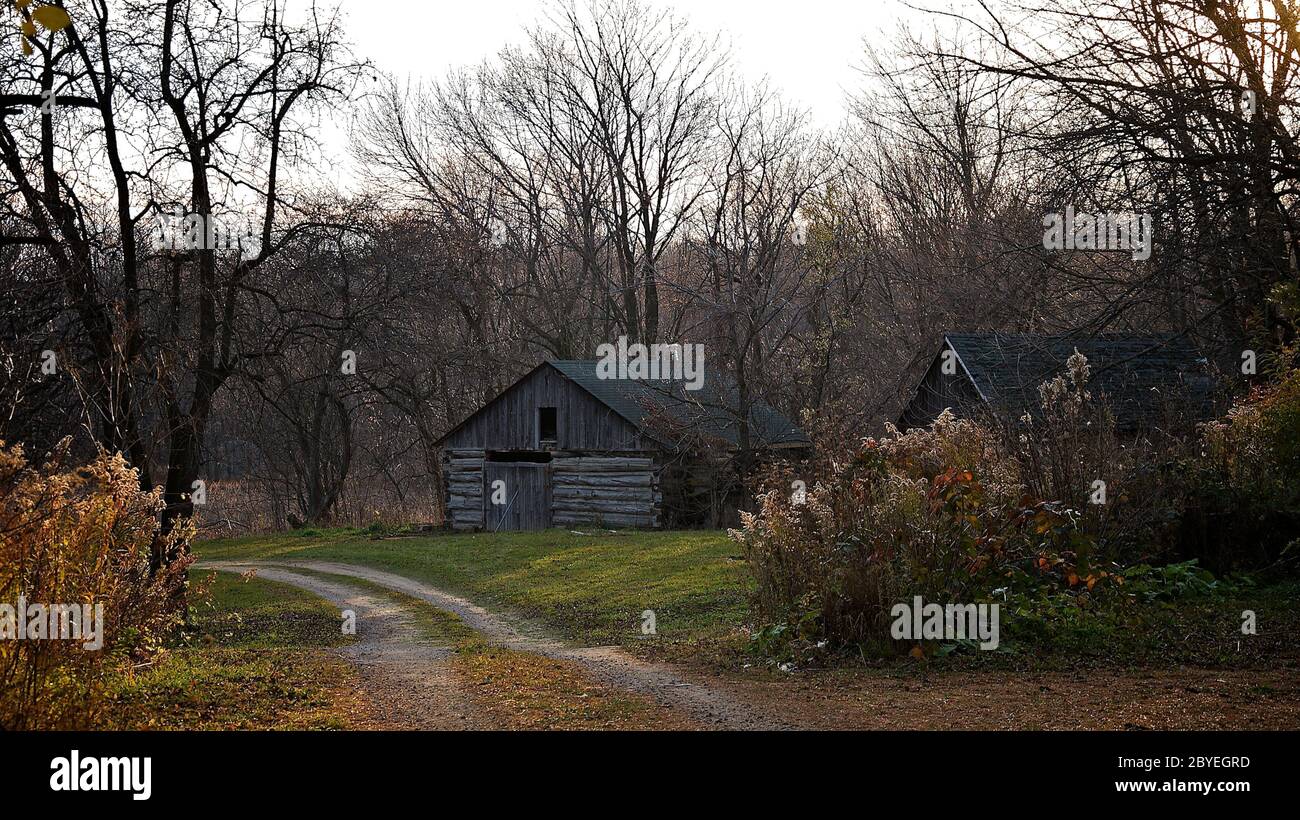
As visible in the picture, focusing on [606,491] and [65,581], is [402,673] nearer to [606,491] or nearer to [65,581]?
[65,581]

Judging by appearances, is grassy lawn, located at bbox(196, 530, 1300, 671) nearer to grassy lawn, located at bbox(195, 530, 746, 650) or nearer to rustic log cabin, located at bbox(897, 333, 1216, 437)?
grassy lawn, located at bbox(195, 530, 746, 650)

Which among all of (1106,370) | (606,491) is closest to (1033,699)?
(1106,370)

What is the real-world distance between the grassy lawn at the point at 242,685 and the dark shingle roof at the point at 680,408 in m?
17.4

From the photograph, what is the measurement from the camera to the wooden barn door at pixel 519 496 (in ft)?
116

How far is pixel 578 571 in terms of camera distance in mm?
21328

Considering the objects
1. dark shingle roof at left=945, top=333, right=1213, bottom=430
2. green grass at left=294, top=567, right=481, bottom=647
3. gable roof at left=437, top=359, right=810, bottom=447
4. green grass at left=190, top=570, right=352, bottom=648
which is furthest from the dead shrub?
gable roof at left=437, top=359, right=810, bottom=447

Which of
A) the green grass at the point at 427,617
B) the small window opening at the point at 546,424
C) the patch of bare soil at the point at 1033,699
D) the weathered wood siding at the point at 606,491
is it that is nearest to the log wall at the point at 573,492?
the weathered wood siding at the point at 606,491

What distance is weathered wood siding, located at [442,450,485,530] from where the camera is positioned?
120ft

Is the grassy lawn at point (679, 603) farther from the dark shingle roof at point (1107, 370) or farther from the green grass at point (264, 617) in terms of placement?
the dark shingle roof at point (1107, 370)

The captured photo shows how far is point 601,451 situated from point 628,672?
77.6ft

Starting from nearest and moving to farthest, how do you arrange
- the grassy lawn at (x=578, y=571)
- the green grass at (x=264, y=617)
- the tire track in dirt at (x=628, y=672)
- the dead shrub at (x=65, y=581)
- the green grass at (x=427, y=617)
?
the dead shrub at (x=65, y=581)
the tire track in dirt at (x=628, y=672)
the green grass at (x=427, y=617)
the green grass at (x=264, y=617)
the grassy lawn at (x=578, y=571)

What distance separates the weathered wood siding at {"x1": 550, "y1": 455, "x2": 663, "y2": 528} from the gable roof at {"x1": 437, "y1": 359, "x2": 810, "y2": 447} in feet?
4.51

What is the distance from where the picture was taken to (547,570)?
21.8 meters
